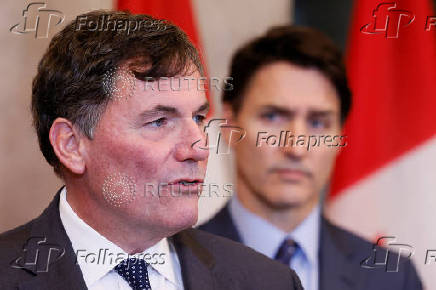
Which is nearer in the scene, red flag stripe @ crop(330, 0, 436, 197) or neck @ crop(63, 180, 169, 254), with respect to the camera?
neck @ crop(63, 180, 169, 254)

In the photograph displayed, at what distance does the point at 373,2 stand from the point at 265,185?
863 mm

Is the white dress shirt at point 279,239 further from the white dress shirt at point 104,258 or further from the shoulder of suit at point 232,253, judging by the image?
the white dress shirt at point 104,258

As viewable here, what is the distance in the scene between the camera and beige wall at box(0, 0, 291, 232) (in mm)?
2441

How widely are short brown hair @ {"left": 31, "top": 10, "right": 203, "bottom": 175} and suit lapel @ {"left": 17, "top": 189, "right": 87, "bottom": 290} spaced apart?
0.89ft

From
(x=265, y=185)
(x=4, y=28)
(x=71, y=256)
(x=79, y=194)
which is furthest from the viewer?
(x=4, y=28)

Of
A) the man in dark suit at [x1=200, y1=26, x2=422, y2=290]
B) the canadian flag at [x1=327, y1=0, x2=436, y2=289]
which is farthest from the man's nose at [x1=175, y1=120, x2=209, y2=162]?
the canadian flag at [x1=327, y1=0, x2=436, y2=289]

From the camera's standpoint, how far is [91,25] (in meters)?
1.76

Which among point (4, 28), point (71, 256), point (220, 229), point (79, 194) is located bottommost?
point (220, 229)

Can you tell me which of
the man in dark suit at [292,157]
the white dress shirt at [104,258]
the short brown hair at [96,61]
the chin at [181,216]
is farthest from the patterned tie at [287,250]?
the short brown hair at [96,61]

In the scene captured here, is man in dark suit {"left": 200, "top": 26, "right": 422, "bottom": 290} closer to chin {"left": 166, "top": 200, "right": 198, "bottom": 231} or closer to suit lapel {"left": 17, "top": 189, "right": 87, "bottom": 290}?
chin {"left": 166, "top": 200, "right": 198, "bottom": 231}

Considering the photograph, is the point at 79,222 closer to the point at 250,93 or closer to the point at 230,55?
the point at 250,93

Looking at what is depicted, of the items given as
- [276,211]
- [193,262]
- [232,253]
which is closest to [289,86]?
[276,211]

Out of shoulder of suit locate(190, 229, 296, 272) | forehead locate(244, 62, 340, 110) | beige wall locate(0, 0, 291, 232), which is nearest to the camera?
shoulder of suit locate(190, 229, 296, 272)

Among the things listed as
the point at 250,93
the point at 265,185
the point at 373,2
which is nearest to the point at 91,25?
the point at 250,93
